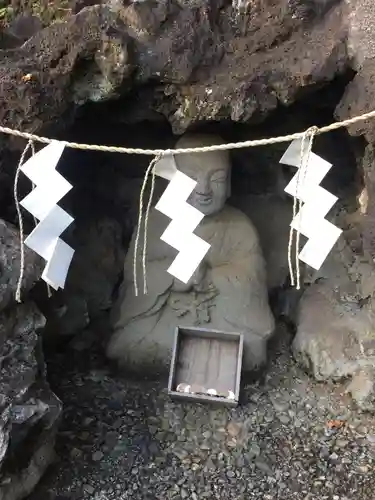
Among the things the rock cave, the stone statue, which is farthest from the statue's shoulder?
the rock cave

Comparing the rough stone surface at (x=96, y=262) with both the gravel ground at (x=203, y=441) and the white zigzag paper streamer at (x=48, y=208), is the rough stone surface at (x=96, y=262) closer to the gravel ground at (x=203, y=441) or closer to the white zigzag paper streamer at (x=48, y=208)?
the gravel ground at (x=203, y=441)

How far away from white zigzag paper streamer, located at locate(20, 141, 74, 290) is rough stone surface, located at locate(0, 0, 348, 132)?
0.15 meters

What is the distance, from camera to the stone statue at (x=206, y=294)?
229cm

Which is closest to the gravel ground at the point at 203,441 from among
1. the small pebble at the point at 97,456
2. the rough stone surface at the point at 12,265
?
the small pebble at the point at 97,456

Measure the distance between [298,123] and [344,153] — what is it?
0.23 metres

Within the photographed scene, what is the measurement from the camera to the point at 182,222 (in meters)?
1.88

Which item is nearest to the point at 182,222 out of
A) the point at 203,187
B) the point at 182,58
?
the point at 203,187

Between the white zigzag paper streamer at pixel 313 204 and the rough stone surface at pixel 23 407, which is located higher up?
the white zigzag paper streamer at pixel 313 204

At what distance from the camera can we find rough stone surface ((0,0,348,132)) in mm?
1856

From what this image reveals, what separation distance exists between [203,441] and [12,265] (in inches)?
31.3

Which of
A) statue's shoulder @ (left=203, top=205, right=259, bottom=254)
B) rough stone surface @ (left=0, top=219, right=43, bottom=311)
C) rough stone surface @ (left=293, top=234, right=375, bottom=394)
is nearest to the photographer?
rough stone surface @ (left=0, top=219, right=43, bottom=311)

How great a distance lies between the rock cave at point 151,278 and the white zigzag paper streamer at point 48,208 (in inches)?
2.4

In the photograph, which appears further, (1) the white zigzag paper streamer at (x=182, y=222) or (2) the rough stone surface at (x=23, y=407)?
(1) the white zigzag paper streamer at (x=182, y=222)

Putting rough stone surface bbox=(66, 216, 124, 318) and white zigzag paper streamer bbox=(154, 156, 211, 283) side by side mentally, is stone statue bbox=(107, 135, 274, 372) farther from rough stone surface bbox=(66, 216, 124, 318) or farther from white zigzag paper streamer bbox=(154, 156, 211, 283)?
white zigzag paper streamer bbox=(154, 156, 211, 283)
